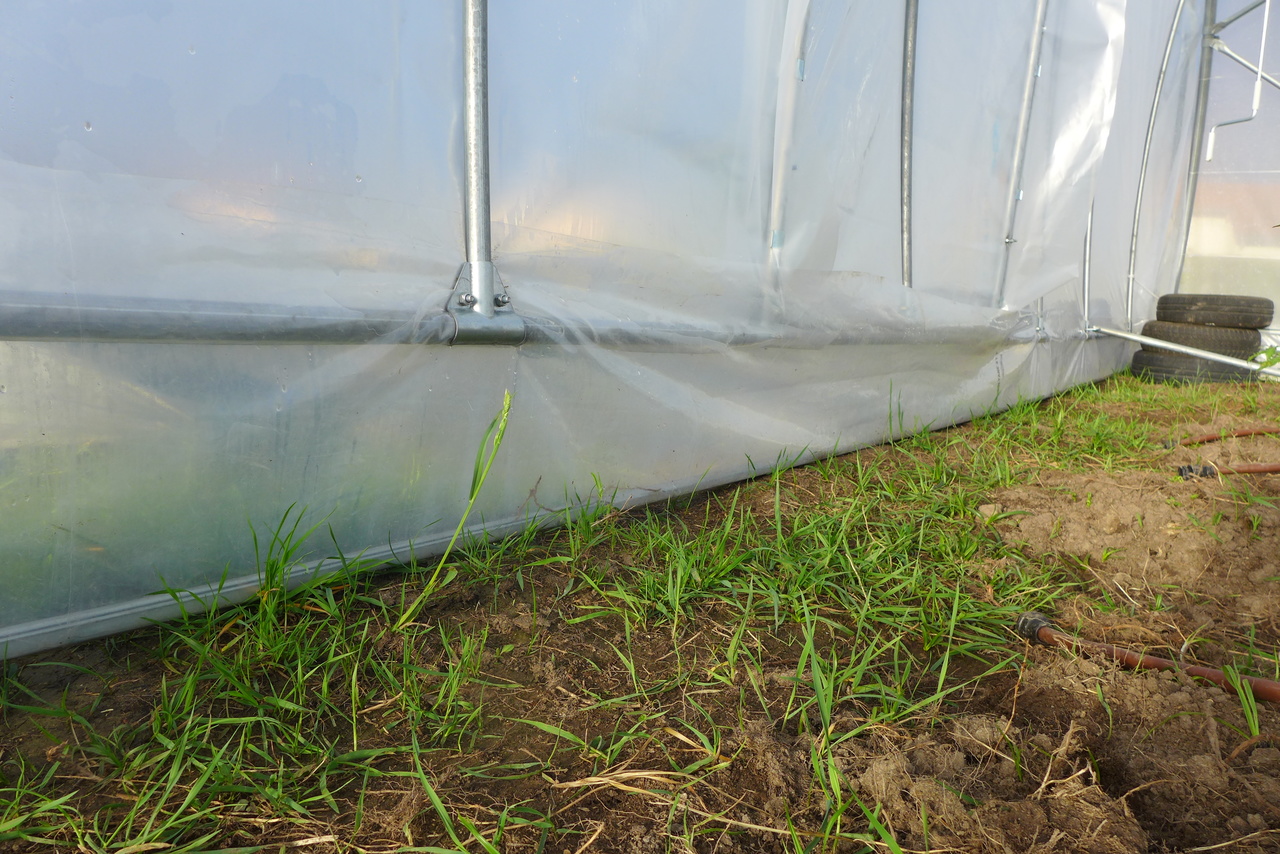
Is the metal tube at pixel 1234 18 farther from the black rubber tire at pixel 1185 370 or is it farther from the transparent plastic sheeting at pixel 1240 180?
the black rubber tire at pixel 1185 370

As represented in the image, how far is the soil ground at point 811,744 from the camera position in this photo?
2.78ft

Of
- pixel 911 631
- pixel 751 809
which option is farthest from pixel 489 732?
pixel 911 631

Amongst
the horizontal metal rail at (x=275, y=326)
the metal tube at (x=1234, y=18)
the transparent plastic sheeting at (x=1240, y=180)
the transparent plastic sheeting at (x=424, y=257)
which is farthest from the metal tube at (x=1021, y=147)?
the transparent plastic sheeting at (x=1240, y=180)

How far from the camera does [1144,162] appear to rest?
4.54 m

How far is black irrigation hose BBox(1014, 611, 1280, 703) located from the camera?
111 cm

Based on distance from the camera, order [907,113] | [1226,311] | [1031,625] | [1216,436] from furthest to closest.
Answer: [1226,311]
[1216,436]
[907,113]
[1031,625]

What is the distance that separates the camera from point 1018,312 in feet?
10.0

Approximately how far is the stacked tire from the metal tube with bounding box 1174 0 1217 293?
1070mm

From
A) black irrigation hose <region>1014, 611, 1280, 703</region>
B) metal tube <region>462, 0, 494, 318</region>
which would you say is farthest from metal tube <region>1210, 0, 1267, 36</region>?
metal tube <region>462, 0, 494, 318</region>

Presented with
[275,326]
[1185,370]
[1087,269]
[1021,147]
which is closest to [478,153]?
[275,326]

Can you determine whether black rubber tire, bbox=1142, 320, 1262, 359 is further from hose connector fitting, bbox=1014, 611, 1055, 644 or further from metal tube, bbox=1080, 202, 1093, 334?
hose connector fitting, bbox=1014, 611, 1055, 644

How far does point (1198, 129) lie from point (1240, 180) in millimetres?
462

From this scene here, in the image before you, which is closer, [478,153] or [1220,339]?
[478,153]

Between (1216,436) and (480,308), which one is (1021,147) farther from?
(480,308)
